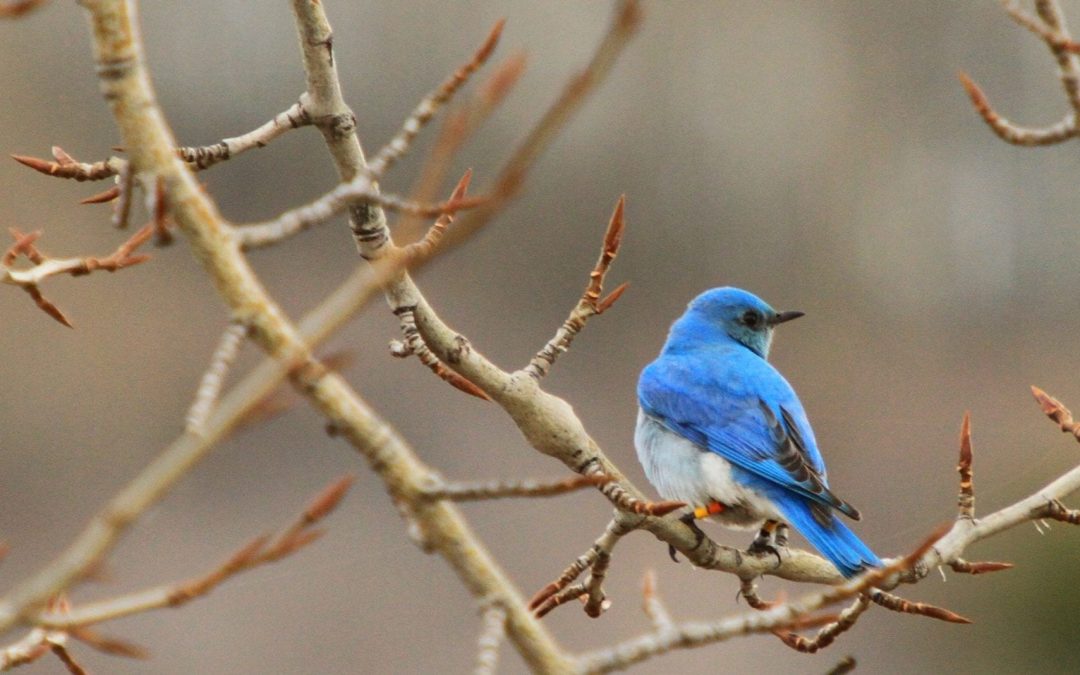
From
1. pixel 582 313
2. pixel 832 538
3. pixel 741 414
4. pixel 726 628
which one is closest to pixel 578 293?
pixel 741 414

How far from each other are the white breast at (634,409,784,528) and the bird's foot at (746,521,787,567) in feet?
0.14

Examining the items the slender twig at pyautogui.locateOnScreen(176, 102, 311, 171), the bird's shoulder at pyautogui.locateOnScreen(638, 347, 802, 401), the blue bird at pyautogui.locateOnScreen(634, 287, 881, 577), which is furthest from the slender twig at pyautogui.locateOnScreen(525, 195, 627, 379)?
the bird's shoulder at pyautogui.locateOnScreen(638, 347, 802, 401)

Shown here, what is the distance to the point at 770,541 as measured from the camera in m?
3.75

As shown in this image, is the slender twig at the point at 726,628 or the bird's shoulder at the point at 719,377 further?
the bird's shoulder at the point at 719,377

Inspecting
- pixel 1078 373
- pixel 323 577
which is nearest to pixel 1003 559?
pixel 323 577

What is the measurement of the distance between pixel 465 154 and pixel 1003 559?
8.38 m

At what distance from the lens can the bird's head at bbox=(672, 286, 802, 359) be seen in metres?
5.38

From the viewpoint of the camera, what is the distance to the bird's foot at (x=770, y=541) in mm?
3465

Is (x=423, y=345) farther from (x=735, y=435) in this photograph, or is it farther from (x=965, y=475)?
(x=735, y=435)

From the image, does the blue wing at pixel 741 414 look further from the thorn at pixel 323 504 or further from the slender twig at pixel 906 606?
the thorn at pixel 323 504

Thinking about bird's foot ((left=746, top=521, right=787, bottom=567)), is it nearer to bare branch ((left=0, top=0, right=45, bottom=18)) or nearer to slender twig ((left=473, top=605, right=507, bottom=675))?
slender twig ((left=473, top=605, right=507, bottom=675))

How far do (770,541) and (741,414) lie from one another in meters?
1.05

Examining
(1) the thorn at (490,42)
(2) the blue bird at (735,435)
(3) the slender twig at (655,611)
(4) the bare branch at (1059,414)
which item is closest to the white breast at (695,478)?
(2) the blue bird at (735,435)

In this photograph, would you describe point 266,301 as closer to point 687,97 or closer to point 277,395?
point 277,395
